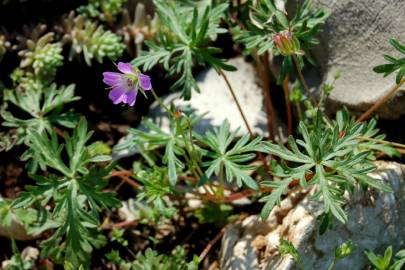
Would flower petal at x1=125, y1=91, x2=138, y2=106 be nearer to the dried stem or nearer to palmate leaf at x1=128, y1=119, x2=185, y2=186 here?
palmate leaf at x1=128, y1=119, x2=185, y2=186

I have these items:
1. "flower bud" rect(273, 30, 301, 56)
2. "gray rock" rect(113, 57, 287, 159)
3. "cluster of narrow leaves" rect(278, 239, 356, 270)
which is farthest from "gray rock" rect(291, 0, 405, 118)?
"cluster of narrow leaves" rect(278, 239, 356, 270)

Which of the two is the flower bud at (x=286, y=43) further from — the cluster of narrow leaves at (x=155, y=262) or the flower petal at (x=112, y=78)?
the cluster of narrow leaves at (x=155, y=262)

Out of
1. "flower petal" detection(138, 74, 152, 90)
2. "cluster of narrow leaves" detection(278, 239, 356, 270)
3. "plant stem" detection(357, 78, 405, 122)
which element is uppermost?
"flower petal" detection(138, 74, 152, 90)

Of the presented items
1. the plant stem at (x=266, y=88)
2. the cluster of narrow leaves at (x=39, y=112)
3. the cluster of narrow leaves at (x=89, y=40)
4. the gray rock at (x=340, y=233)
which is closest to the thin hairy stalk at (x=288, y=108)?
the plant stem at (x=266, y=88)

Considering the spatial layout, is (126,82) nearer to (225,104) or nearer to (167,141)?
(167,141)

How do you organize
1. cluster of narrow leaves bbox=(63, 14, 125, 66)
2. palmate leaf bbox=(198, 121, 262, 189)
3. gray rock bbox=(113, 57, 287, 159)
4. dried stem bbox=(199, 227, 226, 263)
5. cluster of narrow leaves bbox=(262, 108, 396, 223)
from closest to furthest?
cluster of narrow leaves bbox=(262, 108, 396, 223) → palmate leaf bbox=(198, 121, 262, 189) → dried stem bbox=(199, 227, 226, 263) → cluster of narrow leaves bbox=(63, 14, 125, 66) → gray rock bbox=(113, 57, 287, 159)

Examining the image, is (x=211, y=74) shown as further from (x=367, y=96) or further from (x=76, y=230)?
(x=76, y=230)

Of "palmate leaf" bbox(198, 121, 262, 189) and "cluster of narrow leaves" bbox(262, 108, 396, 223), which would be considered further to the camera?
"palmate leaf" bbox(198, 121, 262, 189)

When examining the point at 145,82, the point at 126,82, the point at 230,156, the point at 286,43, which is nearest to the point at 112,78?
the point at 126,82
